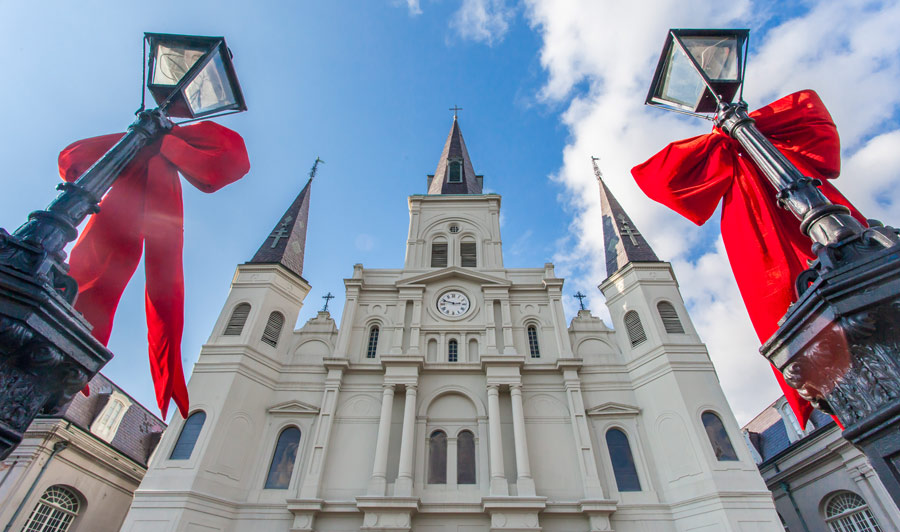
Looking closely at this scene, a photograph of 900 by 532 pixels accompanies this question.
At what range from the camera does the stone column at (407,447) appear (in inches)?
535

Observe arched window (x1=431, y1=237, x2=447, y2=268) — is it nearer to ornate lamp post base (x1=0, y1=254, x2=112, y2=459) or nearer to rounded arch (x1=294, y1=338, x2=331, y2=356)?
rounded arch (x1=294, y1=338, x2=331, y2=356)

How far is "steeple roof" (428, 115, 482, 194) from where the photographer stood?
2678 centimetres

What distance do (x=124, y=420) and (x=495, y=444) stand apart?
15.8 meters

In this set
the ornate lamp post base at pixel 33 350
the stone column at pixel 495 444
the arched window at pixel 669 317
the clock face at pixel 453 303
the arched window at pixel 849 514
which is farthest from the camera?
the clock face at pixel 453 303

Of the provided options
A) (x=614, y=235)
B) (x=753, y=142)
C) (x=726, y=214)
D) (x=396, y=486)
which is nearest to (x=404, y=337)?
(x=396, y=486)

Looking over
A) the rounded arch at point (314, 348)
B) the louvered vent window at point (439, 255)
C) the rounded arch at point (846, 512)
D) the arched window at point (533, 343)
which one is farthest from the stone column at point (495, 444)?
the rounded arch at point (846, 512)

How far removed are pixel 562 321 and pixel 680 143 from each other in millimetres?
12084

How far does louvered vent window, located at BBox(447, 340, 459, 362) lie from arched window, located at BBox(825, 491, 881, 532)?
49.1ft

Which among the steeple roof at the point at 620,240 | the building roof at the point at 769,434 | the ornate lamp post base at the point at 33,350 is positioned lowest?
the ornate lamp post base at the point at 33,350

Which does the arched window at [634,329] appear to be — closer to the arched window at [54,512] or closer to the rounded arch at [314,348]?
the rounded arch at [314,348]

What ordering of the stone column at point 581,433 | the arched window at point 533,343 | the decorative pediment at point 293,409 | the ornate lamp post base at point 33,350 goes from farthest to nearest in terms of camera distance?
the arched window at point 533,343
the decorative pediment at point 293,409
the stone column at point 581,433
the ornate lamp post base at point 33,350

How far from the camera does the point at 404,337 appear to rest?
18141mm

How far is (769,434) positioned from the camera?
21.2 meters

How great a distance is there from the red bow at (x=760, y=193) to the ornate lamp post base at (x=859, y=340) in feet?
5.61
